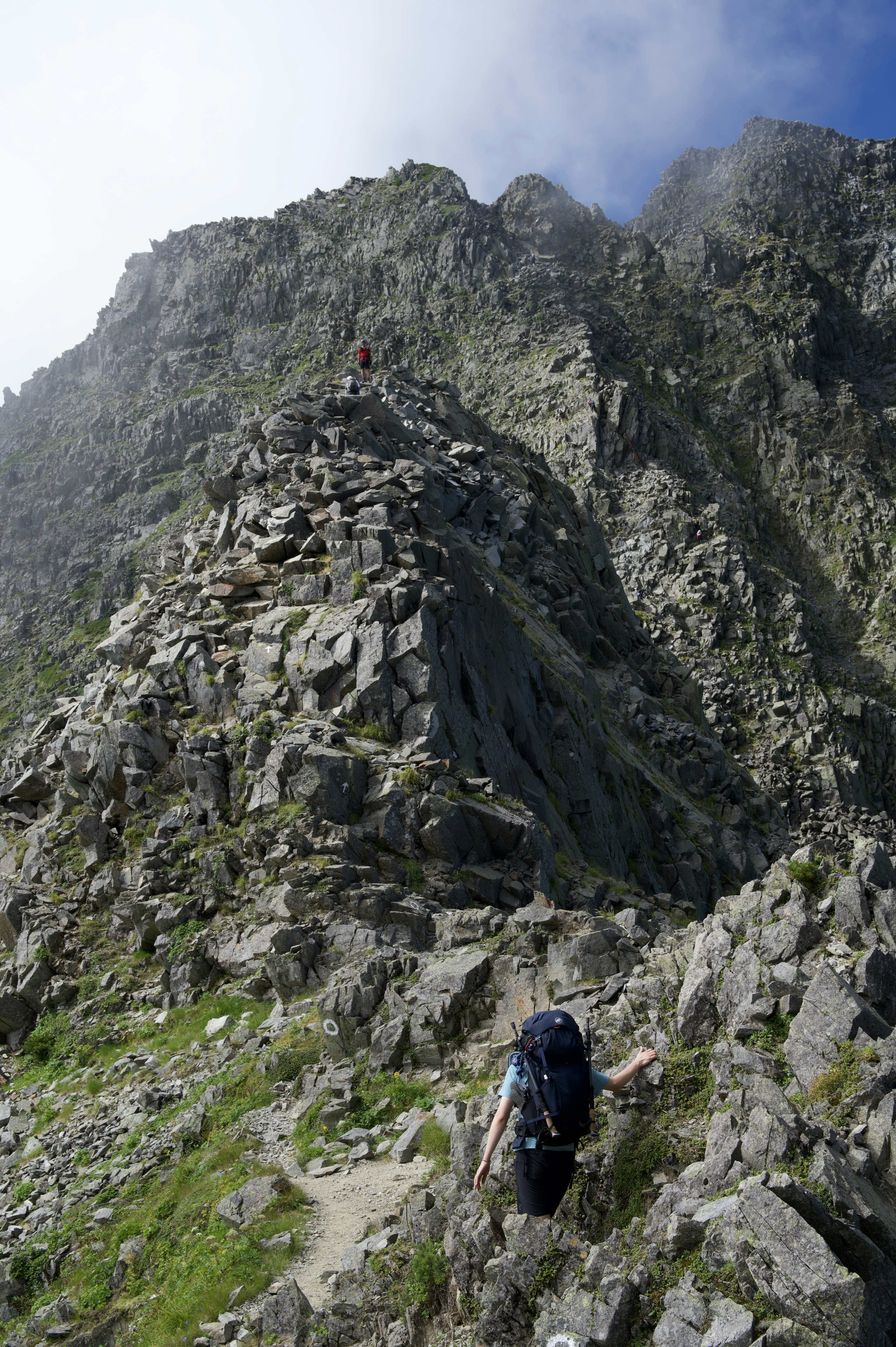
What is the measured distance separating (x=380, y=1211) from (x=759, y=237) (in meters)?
121

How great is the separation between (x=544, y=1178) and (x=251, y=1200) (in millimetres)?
4901

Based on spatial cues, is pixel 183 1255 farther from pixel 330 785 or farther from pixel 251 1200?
pixel 330 785

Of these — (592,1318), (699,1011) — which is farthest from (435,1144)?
(592,1318)

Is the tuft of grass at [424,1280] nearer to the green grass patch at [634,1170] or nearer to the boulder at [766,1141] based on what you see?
the green grass patch at [634,1170]

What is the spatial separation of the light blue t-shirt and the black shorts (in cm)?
7

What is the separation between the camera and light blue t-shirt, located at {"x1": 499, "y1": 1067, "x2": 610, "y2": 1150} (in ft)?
21.0

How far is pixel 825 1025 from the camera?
7.41m

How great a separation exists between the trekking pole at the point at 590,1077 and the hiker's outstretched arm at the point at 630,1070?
0.19 m

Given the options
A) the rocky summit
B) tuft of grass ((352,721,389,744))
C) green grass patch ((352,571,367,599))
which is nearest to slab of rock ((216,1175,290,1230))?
the rocky summit

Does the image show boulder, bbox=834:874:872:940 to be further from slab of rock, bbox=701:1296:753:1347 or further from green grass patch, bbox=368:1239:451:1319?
green grass patch, bbox=368:1239:451:1319

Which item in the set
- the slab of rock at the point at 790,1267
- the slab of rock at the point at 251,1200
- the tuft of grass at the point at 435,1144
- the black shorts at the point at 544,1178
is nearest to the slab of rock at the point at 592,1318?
the black shorts at the point at 544,1178

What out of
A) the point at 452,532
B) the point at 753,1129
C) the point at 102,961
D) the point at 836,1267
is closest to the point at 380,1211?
the point at 753,1129

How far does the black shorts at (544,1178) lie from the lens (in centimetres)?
641

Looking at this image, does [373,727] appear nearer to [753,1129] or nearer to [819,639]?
[753,1129]
